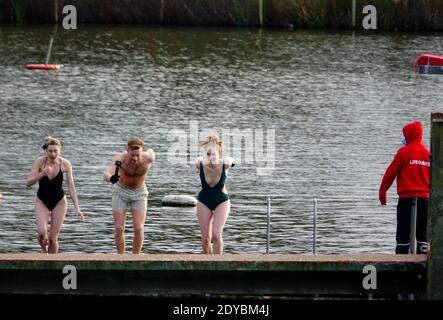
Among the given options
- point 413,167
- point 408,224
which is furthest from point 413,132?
point 408,224

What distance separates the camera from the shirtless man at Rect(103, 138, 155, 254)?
2342 centimetres

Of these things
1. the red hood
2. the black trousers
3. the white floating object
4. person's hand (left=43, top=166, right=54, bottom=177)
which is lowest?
the white floating object

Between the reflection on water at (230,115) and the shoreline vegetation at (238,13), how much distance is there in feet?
4.98

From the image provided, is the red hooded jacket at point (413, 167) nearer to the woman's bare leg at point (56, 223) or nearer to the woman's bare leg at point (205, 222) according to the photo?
the woman's bare leg at point (205, 222)

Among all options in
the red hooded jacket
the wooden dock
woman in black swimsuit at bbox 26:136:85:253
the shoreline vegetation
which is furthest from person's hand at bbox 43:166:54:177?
the shoreline vegetation

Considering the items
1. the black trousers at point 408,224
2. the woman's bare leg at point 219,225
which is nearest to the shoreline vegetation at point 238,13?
the woman's bare leg at point 219,225

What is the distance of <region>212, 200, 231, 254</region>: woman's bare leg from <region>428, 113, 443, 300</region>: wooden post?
3523mm

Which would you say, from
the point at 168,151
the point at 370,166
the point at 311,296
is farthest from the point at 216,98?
the point at 311,296

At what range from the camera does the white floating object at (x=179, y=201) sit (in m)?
35.5

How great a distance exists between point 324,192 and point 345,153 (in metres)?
7.26

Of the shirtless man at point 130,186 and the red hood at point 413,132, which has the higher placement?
the red hood at point 413,132

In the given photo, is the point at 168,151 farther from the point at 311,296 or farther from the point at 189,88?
the point at 311,296

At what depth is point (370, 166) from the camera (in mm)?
42594

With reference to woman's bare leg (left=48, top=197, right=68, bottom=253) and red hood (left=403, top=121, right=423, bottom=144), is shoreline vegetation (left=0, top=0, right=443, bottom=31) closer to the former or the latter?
woman's bare leg (left=48, top=197, right=68, bottom=253)
